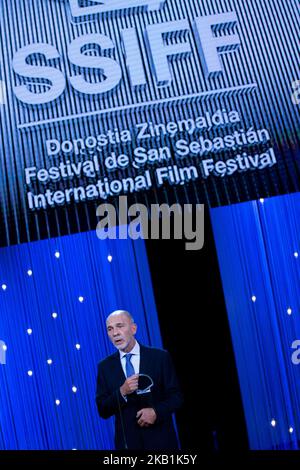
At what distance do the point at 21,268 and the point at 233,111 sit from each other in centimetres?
193

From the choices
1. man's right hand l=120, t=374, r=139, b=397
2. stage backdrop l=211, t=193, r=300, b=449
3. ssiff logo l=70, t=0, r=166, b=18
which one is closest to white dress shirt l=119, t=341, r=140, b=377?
man's right hand l=120, t=374, r=139, b=397

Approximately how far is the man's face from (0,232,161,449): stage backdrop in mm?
703

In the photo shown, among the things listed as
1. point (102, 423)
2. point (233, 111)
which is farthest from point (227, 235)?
point (102, 423)

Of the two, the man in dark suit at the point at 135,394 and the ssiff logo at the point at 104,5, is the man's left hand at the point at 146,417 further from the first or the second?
the ssiff logo at the point at 104,5

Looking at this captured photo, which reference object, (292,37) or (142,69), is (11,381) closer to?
(142,69)

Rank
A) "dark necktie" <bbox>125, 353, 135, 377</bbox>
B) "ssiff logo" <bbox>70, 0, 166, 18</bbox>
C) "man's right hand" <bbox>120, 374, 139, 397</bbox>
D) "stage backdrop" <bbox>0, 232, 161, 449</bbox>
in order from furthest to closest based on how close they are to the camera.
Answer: "ssiff logo" <bbox>70, 0, 166, 18</bbox>
"stage backdrop" <bbox>0, 232, 161, 449</bbox>
"dark necktie" <bbox>125, 353, 135, 377</bbox>
"man's right hand" <bbox>120, 374, 139, 397</bbox>

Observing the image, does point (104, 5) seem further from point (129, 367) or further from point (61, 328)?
point (129, 367)

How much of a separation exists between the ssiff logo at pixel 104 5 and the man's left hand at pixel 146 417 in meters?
3.04

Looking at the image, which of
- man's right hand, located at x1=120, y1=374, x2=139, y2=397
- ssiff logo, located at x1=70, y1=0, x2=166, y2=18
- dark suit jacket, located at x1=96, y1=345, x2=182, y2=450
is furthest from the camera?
ssiff logo, located at x1=70, y1=0, x2=166, y2=18

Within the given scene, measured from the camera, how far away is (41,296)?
448 centimetres

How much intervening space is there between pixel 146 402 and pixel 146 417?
174mm

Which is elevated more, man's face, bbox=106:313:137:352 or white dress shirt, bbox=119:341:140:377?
man's face, bbox=106:313:137:352

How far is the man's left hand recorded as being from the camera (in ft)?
11.0

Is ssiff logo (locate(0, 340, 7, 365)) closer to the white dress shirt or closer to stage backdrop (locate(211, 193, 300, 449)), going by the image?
the white dress shirt
